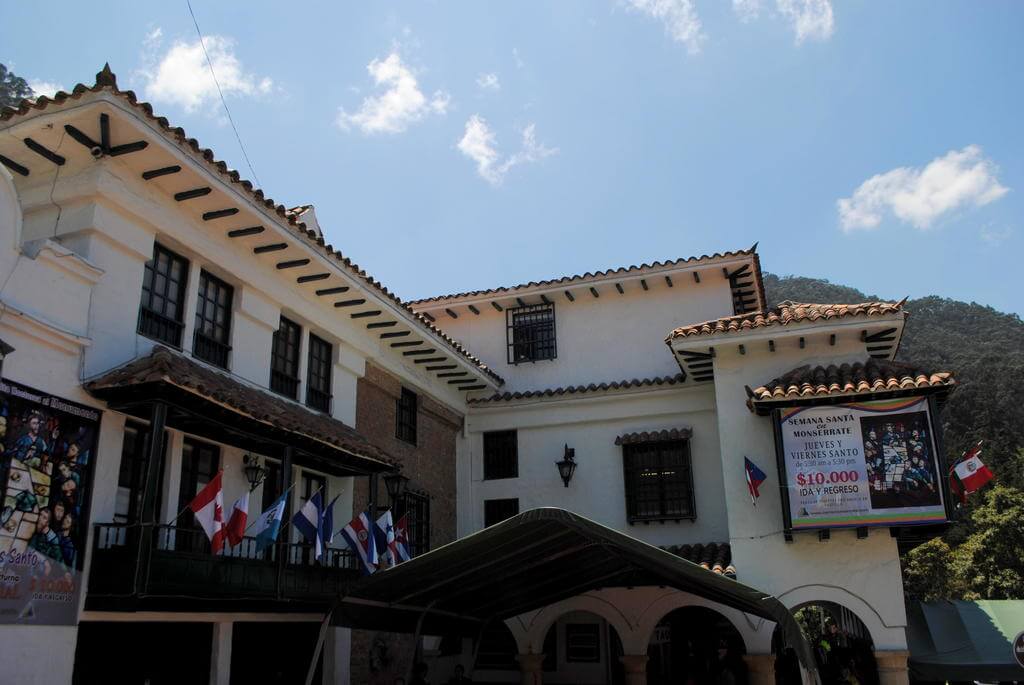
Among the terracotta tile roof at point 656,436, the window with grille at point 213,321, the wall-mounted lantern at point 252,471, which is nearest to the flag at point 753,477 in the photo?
the terracotta tile roof at point 656,436

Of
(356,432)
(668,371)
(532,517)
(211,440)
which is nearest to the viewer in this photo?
(532,517)

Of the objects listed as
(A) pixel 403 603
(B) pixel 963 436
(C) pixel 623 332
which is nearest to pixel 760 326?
(C) pixel 623 332

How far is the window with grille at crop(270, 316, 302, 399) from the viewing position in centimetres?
1336

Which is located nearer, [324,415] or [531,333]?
[324,415]

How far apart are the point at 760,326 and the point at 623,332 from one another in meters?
4.71

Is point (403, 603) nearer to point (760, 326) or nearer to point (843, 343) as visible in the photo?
point (760, 326)

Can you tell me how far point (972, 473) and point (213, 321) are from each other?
12583 mm

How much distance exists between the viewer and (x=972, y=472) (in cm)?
1437

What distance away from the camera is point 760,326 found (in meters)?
15.4

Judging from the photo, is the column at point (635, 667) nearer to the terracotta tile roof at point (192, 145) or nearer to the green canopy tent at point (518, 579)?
the green canopy tent at point (518, 579)

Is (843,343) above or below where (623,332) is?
below

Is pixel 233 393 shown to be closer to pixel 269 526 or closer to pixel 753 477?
pixel 269 526

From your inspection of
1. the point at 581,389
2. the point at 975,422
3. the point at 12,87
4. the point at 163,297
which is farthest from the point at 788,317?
the point at 12,87

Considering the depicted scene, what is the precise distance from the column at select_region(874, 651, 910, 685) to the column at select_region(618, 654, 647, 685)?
4108mm
